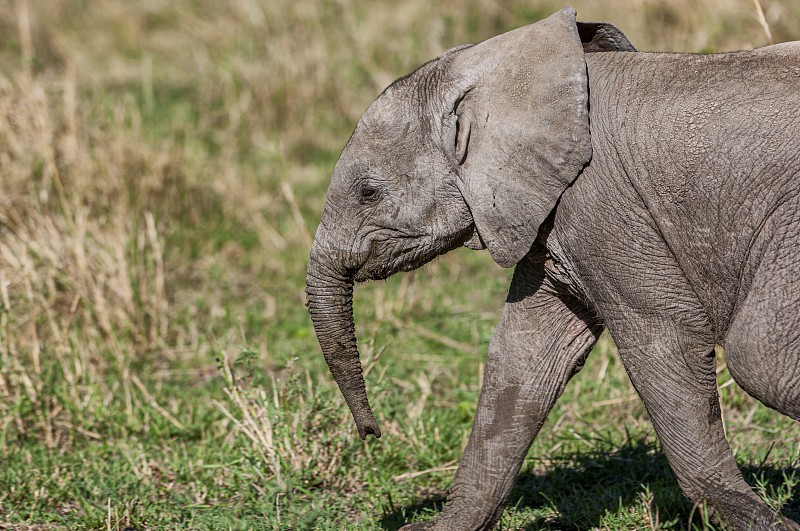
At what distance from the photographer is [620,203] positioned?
324 centimetres

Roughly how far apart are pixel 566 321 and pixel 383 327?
2708 mm

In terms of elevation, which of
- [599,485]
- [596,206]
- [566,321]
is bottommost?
[599,485]

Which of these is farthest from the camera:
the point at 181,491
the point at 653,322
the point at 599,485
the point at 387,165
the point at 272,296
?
the point at 272,296

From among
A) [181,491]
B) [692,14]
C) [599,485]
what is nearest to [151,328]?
[181,491]

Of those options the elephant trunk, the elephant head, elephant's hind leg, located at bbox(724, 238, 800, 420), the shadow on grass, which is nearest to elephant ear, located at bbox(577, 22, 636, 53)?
the elephant head

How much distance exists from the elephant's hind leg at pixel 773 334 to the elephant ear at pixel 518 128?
67 centimetres

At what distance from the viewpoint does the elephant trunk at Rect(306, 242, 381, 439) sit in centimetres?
374

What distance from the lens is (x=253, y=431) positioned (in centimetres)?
462

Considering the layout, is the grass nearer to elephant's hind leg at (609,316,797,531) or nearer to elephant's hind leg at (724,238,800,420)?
elephant's hind leg at (609,316,797,531)

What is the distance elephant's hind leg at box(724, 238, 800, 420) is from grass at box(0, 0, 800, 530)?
0.59 metres

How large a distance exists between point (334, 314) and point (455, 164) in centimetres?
75

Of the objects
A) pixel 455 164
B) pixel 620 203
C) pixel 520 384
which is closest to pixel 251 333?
pixel 520 384

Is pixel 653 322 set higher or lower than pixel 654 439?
higher

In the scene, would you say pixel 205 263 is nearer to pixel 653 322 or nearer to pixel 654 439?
pixel 654 439
